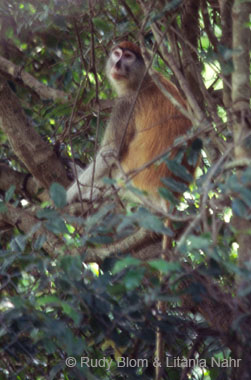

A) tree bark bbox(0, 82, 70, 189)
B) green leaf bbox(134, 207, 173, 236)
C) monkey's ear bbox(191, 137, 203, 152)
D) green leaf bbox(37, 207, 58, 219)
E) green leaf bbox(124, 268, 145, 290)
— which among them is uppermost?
tree bark bbox(0, 82, 70, 189)

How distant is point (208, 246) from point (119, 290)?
0.50 metres

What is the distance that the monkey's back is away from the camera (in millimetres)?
4266

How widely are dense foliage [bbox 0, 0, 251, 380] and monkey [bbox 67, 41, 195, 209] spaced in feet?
0.56

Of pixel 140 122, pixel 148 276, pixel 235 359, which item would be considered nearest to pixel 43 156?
pixel 140 122

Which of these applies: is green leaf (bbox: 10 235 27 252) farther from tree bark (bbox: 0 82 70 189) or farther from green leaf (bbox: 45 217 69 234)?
tree bark (bbox: 0 82 70 189)

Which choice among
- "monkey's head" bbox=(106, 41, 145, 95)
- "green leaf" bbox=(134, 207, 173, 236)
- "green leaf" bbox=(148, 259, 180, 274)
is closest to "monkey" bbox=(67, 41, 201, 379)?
"monkey's head" bbox=(106, 41, 145, 95)

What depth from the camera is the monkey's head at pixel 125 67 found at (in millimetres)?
4871

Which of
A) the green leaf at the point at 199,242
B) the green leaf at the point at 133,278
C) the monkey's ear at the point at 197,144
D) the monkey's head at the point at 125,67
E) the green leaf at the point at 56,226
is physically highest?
the monkey's head at the point at 125,67

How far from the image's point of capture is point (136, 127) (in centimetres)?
472

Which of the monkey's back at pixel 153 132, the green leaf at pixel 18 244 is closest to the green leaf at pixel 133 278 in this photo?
the green leaf at pixel 18 244

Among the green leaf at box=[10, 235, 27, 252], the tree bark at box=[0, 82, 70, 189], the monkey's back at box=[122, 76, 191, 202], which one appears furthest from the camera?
the monkey's back at box=[122, 76, 191, 202]

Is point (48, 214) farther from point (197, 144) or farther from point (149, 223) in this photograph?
point (197, 144)

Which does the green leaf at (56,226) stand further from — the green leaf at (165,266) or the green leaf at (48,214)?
the green leaf at (165,266)

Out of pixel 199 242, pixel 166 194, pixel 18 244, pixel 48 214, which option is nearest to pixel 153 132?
pixel 18 244
